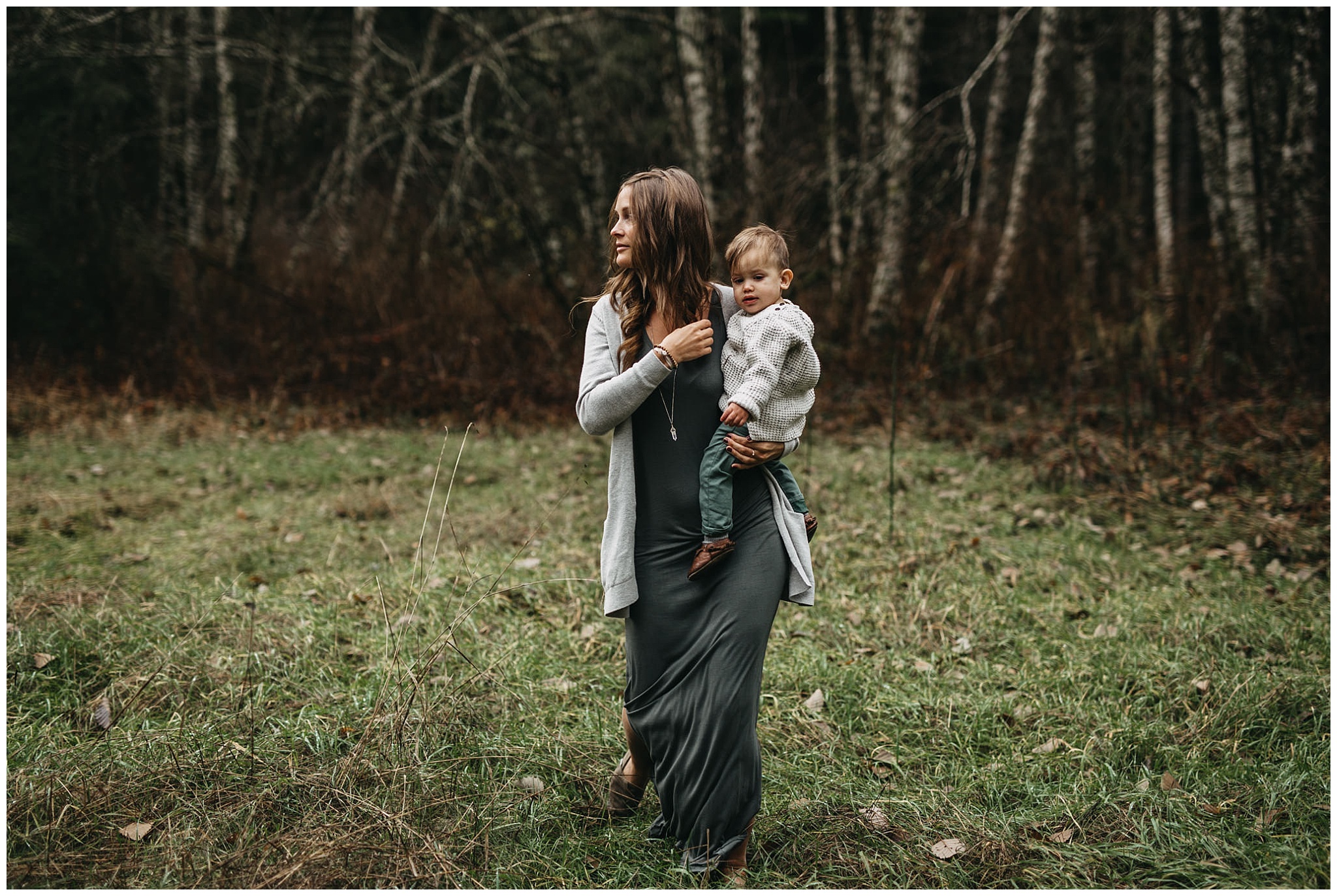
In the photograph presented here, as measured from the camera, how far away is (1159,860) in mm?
3000

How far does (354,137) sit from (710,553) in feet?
45.2

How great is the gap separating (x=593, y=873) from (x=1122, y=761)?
7.24 ft

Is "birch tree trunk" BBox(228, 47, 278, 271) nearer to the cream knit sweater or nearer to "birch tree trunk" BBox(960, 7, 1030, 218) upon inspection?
"birch tree trunk" BBox(960, 7, 1030, 218)

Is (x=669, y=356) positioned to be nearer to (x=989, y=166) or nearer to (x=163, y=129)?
(x=989, y=166)

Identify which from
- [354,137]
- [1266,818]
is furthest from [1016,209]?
[354,137]

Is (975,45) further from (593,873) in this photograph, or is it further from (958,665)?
(593,873)

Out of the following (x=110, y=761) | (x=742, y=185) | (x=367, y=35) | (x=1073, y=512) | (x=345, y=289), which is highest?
(x=367, y=35)

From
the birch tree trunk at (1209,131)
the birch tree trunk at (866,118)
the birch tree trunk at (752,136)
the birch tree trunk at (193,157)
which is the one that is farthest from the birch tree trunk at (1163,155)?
the birch tree trunk at (193,157)

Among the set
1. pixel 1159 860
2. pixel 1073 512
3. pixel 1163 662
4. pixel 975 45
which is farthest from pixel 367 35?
pixel 975 45

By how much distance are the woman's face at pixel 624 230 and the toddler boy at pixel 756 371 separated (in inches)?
11.7

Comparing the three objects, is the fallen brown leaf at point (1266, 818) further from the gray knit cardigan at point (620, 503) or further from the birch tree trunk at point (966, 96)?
the birch tree trunk at point (966, 96)

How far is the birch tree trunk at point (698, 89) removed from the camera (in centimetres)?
984

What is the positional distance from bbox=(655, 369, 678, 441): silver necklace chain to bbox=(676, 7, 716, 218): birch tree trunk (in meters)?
7.59

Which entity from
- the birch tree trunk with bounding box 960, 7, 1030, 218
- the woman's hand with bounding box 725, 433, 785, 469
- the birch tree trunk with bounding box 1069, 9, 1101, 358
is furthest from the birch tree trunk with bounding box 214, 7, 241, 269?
the woman's hand with bounding box 725, 433, 785, 469
